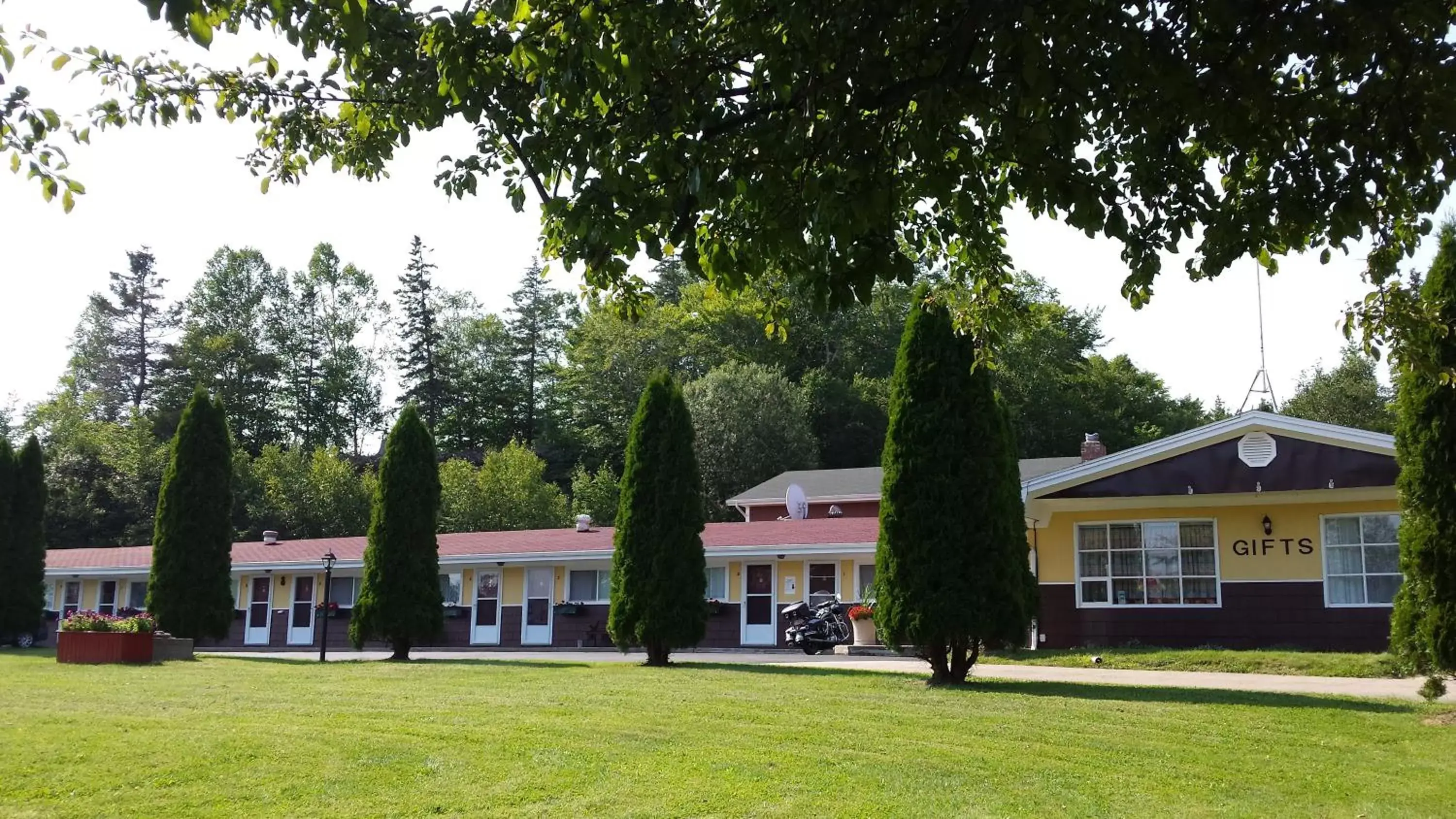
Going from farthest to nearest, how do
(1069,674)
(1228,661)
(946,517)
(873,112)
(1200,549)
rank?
(1200,549)
(1228,661)
(1069,674)
(946,517)
(873,112)

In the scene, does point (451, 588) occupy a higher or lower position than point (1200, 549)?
lower

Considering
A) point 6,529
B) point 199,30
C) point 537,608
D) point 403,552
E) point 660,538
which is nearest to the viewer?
point 199,30

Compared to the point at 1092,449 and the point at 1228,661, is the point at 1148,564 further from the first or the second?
the point at 1092,449

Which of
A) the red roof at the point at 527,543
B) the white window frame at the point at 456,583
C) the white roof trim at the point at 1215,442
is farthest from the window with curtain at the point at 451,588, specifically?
the white roof trim at the point at 1215,442

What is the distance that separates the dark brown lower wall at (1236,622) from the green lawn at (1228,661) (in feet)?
1.98

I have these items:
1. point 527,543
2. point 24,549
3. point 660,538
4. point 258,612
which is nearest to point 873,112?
point 660,538

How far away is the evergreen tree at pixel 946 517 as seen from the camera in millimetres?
13453

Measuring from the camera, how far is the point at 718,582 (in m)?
26.9

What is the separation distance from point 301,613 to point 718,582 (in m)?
12.4

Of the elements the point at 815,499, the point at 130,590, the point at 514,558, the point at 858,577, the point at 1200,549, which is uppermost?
the point at 815,499

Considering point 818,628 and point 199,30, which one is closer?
point 199,30

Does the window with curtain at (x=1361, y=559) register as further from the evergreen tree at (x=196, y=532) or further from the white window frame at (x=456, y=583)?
the evergreen tree at (x=196, y=532)

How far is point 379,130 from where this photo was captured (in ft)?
24.0

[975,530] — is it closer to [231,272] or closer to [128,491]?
[128,491]
